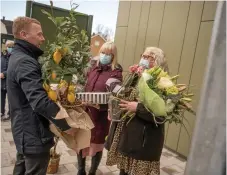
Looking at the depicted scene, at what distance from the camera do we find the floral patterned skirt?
6.73 feet

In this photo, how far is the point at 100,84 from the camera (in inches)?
102

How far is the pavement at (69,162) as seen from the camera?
300cm

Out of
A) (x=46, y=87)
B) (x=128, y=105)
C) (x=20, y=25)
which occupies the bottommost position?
(x=128, y=105)

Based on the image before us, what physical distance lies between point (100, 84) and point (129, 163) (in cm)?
91

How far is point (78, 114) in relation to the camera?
1.82 metres

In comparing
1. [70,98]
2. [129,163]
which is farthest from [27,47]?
[129,163]

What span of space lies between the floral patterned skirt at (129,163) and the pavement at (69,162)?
95cm

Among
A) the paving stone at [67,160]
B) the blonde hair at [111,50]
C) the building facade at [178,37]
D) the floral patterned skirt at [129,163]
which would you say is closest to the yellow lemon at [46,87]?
the floral patterned skirt at [129,163]

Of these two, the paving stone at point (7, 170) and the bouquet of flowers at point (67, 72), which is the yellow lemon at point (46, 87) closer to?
the bouquet of flowers at point (67, 72)

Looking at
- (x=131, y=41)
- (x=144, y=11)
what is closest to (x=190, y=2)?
(x=144, y=11)

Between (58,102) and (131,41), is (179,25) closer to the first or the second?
(131,41)

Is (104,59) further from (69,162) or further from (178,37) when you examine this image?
(178,37)

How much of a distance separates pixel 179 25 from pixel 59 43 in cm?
296

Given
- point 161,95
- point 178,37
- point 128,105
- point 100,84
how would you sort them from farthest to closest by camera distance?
point 178,37 < point 100,84 < point 128,105 < point 161,95
